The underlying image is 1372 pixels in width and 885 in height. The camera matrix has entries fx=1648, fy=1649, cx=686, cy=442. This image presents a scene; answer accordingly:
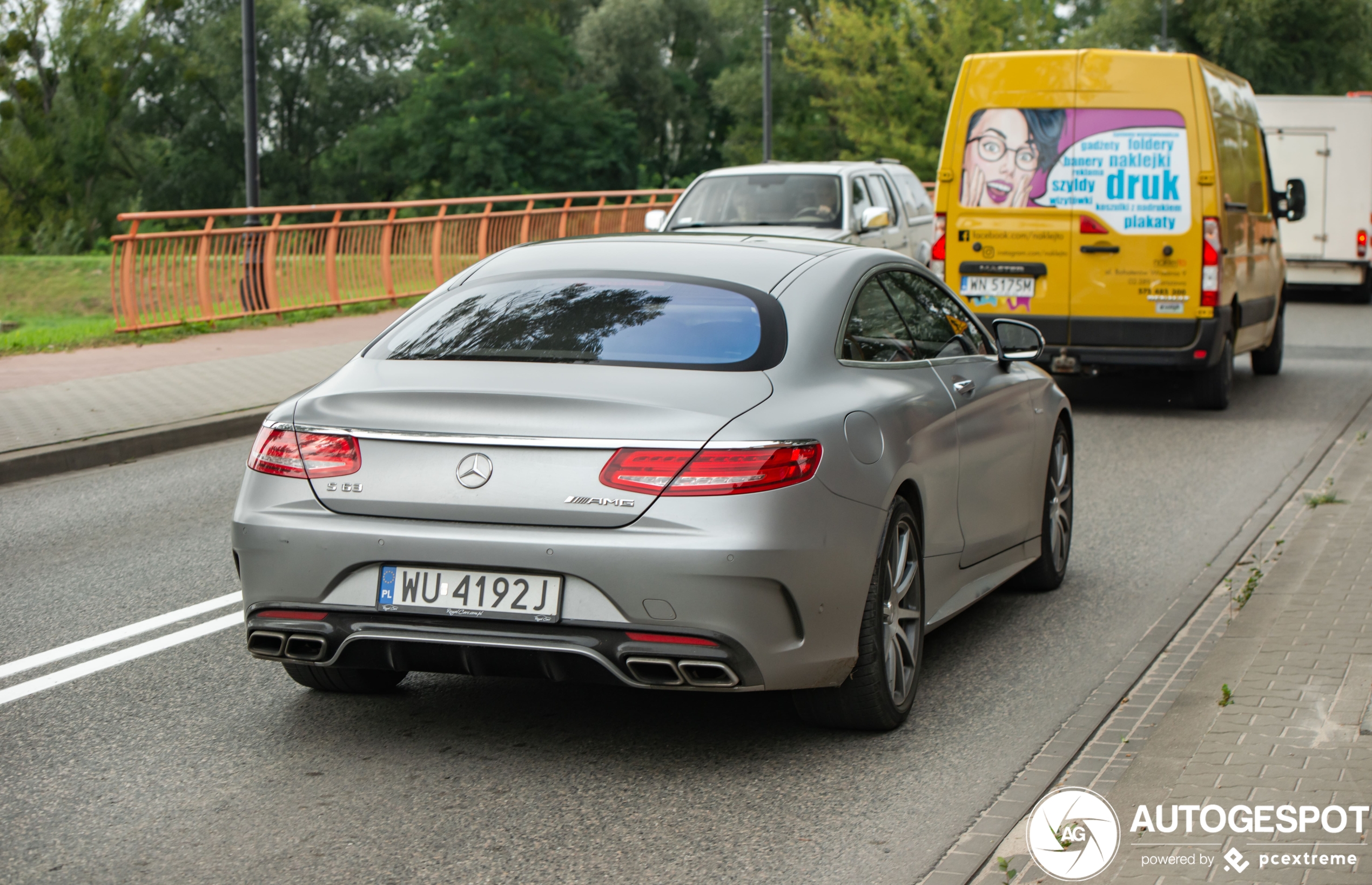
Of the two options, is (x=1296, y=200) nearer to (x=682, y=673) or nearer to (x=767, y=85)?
(x=682, y=673)

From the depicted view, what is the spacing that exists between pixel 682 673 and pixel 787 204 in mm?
12076

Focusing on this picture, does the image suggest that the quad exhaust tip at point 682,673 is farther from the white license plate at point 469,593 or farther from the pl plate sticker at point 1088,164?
the pl plate sticker at point 1088,164

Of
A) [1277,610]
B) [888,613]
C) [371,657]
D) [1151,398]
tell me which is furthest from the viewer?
[1151,398]

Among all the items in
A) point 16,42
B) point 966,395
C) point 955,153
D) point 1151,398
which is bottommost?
point 1151,398

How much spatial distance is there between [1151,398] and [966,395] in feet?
28.5

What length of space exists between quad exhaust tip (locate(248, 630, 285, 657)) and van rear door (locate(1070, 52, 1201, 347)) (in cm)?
910

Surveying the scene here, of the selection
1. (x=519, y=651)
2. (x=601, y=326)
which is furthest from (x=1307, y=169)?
(x=519, y=651)

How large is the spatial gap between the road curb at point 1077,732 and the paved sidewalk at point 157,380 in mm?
7287

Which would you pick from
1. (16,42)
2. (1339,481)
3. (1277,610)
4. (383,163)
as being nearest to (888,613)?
(1277,610)

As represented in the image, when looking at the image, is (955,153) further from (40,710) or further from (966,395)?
(40,710)

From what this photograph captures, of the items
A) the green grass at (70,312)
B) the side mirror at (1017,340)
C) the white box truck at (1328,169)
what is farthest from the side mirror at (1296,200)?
the green grass at (70,312)

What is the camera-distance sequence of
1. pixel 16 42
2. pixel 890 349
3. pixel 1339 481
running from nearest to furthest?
pixel 890 349 < pixel 1339 481 < pixel 16 42

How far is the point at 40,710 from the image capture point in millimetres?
5242

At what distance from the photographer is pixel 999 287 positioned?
12.9 meters
